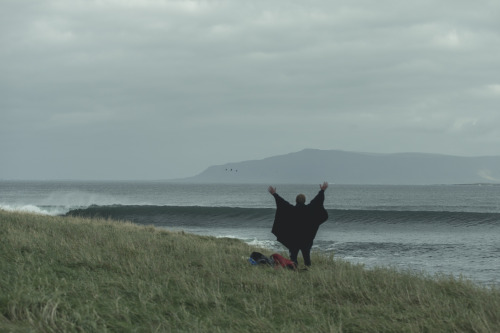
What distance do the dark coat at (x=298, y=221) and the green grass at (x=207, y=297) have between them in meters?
1.20

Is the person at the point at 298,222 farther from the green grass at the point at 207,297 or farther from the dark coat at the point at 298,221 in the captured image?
the green grass at the point at 207,297

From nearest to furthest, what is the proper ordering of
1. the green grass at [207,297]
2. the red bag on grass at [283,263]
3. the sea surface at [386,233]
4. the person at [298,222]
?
the green grass at [207,297], the red bag on grass at [283,263], the person at [298,222], the sea surface at [386,233]

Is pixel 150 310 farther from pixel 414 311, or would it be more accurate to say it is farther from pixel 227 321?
pixel 414 311

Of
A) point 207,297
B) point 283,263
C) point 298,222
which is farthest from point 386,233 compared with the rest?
point 207,297

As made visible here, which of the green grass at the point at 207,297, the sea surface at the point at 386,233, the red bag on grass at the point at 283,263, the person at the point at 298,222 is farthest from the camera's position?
the sea surface at the point at 386,233

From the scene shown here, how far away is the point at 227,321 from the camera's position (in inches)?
244

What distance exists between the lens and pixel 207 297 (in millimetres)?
A: 7234

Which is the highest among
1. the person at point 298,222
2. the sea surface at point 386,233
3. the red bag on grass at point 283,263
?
the person at point 298,222

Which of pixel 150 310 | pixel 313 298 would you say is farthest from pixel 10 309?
pixel 313 298

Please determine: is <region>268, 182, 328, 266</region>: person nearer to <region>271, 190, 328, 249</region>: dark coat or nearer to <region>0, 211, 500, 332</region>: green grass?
<region>271, 190, 328, 249</region>: dark coat

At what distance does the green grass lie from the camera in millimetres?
5938

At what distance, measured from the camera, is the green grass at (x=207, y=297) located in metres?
5.94

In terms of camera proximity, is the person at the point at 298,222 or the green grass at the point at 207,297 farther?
the person at the point at 298,222

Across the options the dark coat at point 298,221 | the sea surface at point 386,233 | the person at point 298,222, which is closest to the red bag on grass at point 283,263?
the person at point 298,222
